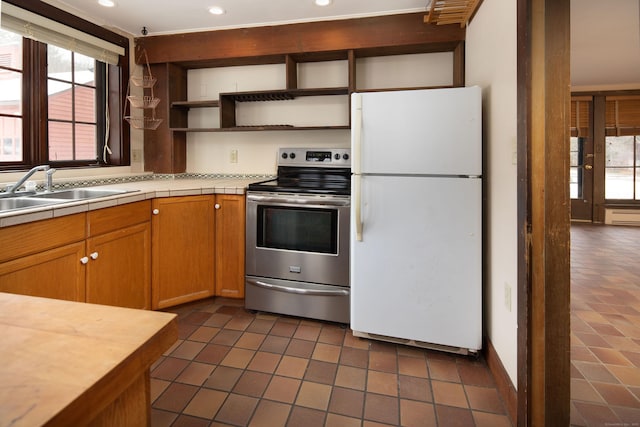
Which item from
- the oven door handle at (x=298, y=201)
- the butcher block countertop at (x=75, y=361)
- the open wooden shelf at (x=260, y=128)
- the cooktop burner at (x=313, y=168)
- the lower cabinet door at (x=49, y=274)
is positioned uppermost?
the open wooden shelf at (x=260, y=128)

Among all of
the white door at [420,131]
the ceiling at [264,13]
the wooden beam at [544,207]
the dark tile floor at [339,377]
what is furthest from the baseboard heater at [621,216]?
the wooden beam at [544,207]

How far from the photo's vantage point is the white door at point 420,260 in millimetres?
1981

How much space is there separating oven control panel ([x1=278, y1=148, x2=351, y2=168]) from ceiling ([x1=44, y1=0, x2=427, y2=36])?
3.13ft

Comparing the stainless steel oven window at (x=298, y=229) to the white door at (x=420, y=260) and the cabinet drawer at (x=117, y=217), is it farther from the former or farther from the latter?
the cabinet drawer at (x=117, y=217)

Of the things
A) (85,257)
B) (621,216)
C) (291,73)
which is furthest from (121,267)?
(621,216)

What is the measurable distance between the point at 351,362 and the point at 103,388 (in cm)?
169

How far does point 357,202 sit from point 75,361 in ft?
5.63

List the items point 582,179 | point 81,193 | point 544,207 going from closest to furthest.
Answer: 1. point 544,207
2. point 81,193
3. point 582,179

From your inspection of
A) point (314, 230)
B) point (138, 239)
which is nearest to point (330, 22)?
point (314, 230)

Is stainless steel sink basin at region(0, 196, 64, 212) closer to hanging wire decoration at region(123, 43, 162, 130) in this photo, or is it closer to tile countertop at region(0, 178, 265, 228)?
tile countertop at region(0, 178, 265, 228)

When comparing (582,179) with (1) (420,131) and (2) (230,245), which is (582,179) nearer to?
(1) (420,131)

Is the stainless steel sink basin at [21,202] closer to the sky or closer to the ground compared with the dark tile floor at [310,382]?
closer to the sky

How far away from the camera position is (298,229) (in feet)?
8.07

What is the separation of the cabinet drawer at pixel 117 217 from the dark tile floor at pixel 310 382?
744 mm
